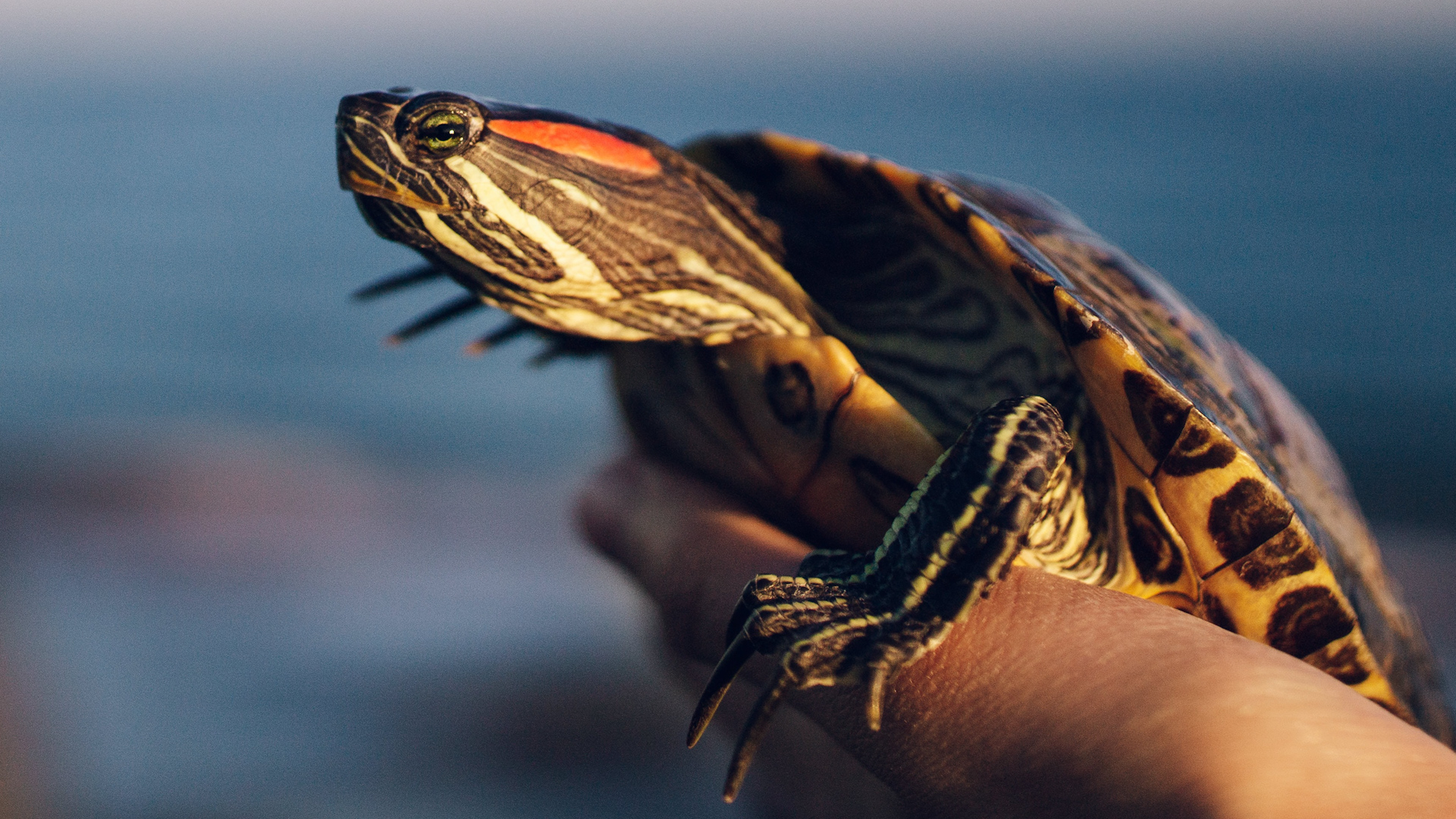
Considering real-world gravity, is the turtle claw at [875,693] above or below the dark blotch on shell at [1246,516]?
below

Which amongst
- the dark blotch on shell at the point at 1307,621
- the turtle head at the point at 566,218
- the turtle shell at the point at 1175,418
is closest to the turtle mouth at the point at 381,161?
the turtle head at the point at 566,218

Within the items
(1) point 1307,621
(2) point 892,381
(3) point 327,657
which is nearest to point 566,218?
(2) point 892,381

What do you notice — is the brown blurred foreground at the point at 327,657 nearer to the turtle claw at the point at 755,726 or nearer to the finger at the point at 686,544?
the finger at the point at 686,544

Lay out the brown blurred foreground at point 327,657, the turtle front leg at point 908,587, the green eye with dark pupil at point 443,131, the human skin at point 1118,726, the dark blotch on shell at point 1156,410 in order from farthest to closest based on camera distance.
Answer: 1. the brown blurred foreground at point 327,657
2. the green eye with dark pupil at point 443,131
3. the dark blotch on shell at point 1156,410
4. the turtle front leg at point 908,587
5. the human skin at point 1118,726

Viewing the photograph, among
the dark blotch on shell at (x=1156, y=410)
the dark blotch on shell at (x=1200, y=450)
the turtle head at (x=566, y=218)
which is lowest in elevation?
the dark blotch on shell at (x=1200, y=450)

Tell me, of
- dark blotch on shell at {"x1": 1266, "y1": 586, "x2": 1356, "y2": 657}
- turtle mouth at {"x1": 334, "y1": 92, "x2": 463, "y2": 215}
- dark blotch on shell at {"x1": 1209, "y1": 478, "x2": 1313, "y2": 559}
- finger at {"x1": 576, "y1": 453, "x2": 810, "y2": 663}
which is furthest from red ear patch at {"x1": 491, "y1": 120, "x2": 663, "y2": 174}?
dark blotch on shell at {"x1": 1266, "y1": 586, "x2": 1356, "y2": 657}

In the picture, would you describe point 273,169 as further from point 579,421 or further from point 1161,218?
point 1161,218

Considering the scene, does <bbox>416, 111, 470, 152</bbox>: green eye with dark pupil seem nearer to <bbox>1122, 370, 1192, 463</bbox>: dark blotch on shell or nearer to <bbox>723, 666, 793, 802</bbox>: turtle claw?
<bbox>723, 666, 793, 802</bbox>: turtle claw
